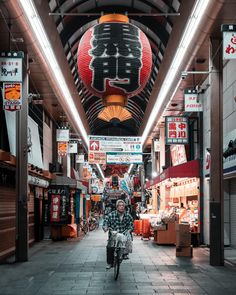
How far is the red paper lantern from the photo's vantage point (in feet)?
35.3

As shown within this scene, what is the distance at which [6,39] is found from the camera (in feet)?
45.7

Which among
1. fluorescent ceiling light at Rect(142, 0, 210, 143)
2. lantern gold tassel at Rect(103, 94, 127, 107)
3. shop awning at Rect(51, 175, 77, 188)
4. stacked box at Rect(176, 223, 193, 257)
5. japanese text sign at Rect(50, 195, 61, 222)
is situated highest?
fluorescent ceiling light at Rect(142, 0, 210, 143)

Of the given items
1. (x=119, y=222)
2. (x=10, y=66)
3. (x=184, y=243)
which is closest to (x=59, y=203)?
(x=184, y=243)

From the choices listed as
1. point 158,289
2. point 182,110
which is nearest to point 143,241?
point 182,110

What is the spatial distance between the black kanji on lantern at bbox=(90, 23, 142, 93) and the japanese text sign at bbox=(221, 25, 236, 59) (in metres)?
1.81

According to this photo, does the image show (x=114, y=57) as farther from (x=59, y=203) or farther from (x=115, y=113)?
(x=59, y=203)

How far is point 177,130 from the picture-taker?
69.5ft

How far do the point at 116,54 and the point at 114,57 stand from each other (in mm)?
75

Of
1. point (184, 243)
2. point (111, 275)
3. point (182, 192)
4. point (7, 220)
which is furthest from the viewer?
point (182, 192)

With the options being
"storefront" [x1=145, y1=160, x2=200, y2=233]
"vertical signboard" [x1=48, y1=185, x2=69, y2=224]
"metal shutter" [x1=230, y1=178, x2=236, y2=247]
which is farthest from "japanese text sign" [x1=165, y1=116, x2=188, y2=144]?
"vertical signboard" [x1=48, y1=185, x2=69, y2=224]

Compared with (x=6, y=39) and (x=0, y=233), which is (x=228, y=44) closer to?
(x=6, y=39)

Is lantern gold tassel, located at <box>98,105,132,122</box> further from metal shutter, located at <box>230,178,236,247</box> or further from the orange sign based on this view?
metal shutter, located at <box>230,178,236,247</box>

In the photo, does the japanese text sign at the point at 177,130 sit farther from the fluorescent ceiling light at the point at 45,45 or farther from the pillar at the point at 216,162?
the pillar at the point at 216,162

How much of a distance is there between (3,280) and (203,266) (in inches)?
206
